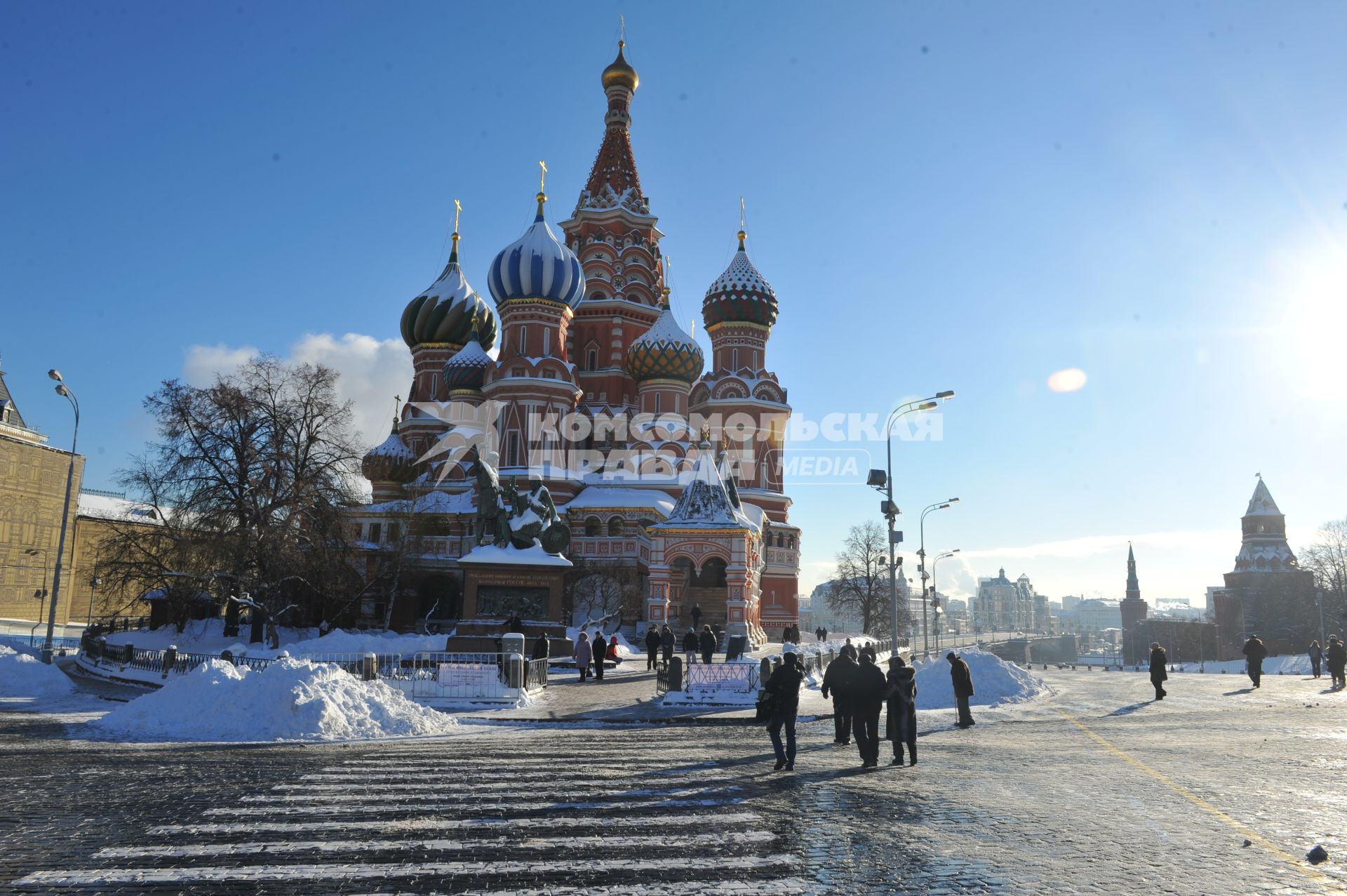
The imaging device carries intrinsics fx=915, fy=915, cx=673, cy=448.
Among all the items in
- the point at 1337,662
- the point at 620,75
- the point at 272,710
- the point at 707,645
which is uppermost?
the point at 620,75

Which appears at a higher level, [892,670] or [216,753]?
[892,670]

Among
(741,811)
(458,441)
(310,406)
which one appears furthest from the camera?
(458,441)

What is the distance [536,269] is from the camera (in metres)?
46.9

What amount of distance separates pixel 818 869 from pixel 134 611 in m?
47.5

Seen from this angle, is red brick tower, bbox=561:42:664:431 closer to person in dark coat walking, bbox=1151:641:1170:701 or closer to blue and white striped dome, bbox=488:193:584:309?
blue and white striped dome, bbox=488:193:584:309

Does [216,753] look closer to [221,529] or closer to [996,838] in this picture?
[996,838]

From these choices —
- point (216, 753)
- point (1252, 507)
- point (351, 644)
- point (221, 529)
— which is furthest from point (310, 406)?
point (1252, 507)

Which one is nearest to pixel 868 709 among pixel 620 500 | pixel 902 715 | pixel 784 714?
pixel 902 715

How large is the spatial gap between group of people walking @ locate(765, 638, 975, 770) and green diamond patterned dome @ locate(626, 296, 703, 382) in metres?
37.5

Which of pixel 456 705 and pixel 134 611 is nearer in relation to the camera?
pixel 456 705

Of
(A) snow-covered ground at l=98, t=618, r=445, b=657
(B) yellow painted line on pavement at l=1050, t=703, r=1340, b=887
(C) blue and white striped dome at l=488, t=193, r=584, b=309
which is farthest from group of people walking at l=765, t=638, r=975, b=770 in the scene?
(C) blue and white striped dome at l=488, t=193, r=584, b=309

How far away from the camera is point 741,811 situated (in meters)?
8.49

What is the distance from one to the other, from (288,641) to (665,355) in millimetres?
24735

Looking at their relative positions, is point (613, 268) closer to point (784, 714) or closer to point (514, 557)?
point (514, 557)
